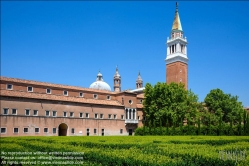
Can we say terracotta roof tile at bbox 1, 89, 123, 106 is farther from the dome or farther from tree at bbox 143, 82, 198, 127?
the dome

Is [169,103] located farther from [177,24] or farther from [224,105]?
[177,24]

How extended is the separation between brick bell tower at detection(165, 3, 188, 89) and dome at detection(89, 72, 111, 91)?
23.3 meters

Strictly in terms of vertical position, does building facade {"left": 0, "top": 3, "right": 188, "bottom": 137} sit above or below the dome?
below

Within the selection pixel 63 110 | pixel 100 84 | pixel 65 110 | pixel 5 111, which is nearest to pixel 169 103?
pixel 65 110

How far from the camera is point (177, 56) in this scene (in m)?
59.4

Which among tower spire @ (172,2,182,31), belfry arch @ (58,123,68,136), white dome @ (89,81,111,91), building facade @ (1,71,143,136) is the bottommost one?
belfry arch @ (58,123,68,136)

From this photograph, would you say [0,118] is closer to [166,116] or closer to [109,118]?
[109,118]

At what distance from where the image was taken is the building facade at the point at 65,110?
121 ft

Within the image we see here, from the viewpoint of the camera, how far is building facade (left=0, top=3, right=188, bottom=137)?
36875 mm

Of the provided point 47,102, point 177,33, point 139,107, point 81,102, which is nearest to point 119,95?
point 139,107

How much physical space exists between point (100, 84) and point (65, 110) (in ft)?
117

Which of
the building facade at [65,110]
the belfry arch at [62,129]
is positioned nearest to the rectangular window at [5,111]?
the building facade at [65,110]

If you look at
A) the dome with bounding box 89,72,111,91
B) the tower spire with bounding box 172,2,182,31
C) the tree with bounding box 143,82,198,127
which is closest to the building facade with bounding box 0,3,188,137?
the tree with bounding box 143,82,198,127

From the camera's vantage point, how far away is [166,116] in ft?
158
